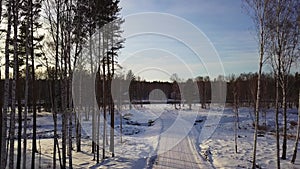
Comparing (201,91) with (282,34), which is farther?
(201,91)

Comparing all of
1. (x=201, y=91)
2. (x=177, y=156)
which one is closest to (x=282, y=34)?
(x=177, y=156)

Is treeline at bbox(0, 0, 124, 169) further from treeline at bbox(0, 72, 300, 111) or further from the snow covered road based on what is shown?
treeline at bbox(0, 72, 300, 111)

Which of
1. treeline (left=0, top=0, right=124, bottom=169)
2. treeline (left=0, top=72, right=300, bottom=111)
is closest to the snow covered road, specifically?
treeline (left=0, top=0, right=124, bottom=169)

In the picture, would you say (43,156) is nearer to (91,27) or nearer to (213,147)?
(91,27)

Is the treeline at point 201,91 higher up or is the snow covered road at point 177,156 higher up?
the treeline at point 201,91

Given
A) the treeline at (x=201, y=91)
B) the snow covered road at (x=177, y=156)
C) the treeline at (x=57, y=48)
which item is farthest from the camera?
the treeline at (x=201, y=91)

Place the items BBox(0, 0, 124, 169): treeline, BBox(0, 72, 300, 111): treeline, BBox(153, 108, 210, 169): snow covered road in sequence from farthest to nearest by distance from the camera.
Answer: BBox(0, 72, 300, 111): treeline
BBox(153, 108, 210, 169): snow covered road
BBox(0, 0, 124, 169): treeline

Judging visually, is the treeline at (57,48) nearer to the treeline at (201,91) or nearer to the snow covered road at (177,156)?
the snow covered road at (177,156)

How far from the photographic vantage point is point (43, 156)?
1683cm

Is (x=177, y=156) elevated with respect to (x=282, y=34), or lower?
lower

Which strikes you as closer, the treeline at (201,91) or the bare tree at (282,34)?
the bare tree at (282,34)

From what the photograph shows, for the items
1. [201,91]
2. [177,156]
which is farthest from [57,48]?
[201,91]

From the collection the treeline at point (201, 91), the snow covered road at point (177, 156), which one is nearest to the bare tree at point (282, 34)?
the snow covered road at point (177, 156)

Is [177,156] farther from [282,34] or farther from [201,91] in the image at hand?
[201,91]
